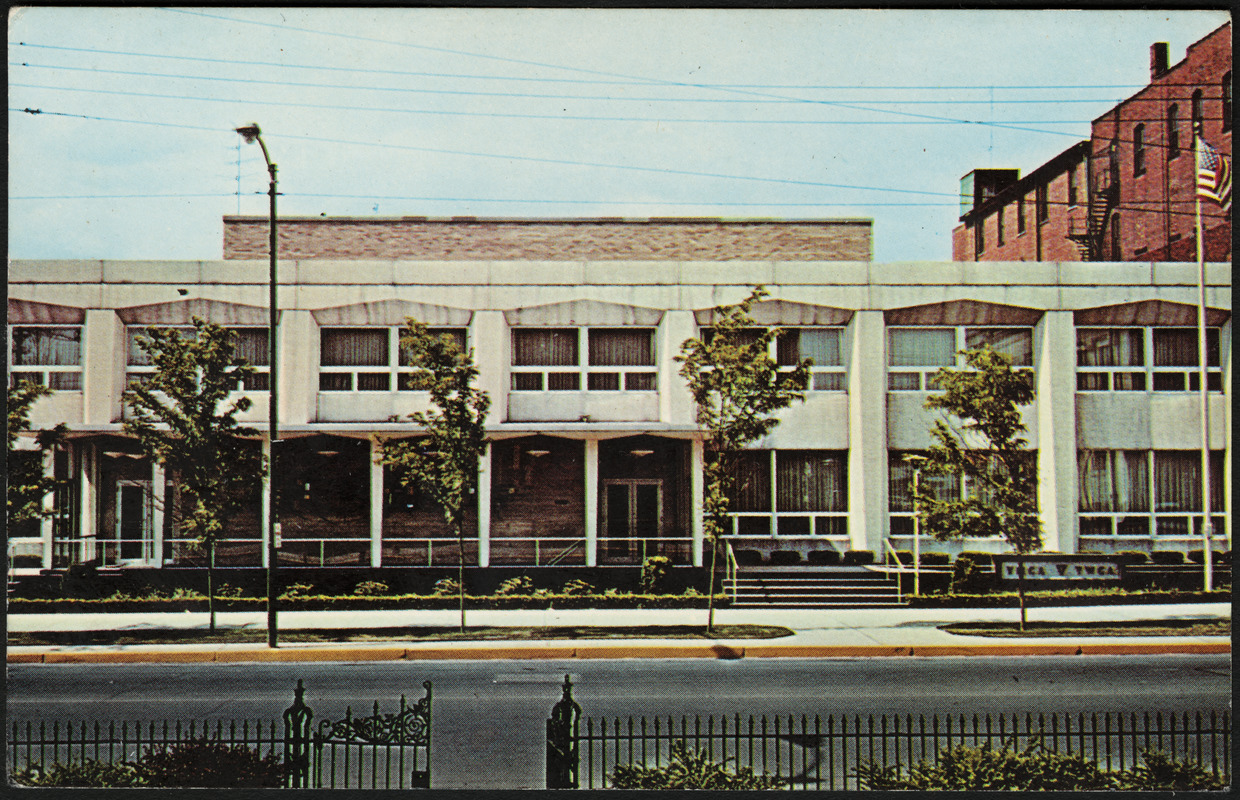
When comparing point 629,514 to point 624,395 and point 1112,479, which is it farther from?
point 1112,479

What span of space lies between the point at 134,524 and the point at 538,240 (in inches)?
362

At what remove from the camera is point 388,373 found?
60.9 feet

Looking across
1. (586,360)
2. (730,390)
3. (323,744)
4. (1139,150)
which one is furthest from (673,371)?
(323,744)

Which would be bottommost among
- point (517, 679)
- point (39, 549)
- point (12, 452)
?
point (517, 679)

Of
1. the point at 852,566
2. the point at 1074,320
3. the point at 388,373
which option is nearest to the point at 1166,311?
the point at 1074,320

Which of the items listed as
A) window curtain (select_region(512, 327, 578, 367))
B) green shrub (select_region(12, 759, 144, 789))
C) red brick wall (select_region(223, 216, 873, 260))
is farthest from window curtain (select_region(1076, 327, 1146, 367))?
green shrub (select_region(12, 759, 144, 789))

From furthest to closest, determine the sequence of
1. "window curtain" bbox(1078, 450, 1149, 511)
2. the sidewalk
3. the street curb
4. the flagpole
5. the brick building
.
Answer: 1. "window curtain" bbox(1078, 450, 1149, 511)
2. the flagpole
3. the sidewalk
4. the street curb
5. the brick building

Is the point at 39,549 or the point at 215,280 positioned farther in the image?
the point at 215,280

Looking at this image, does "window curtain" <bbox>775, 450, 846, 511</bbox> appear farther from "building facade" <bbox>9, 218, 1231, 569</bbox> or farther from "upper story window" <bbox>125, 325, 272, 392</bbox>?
"upper story window" <bbox>125, 325, 272, 392</bbox>

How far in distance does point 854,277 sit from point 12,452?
1453cm

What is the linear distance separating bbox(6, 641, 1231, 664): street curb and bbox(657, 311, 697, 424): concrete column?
521cm

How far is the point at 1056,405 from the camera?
17.4 m

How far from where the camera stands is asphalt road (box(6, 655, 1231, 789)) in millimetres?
10672

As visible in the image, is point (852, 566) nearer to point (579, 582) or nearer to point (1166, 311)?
point (579, 582)
